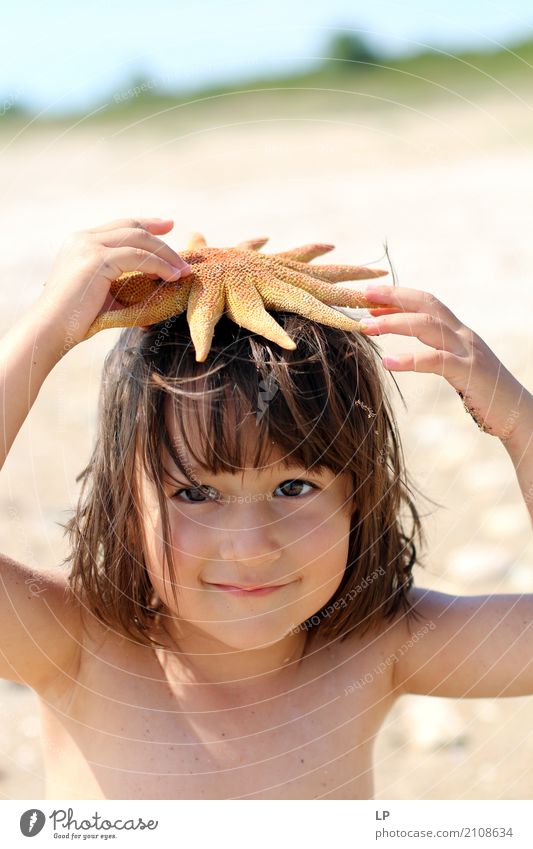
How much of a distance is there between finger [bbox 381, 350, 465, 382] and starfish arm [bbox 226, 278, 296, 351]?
8.1 inches

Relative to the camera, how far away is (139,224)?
208cm

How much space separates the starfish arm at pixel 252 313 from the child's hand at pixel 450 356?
201 millimetres

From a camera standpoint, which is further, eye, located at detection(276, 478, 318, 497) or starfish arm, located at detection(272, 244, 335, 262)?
starfish arm, located at detection(272, 244, 335, 262)

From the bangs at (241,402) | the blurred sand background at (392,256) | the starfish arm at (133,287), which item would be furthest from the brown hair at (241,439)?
the blurred sand background at (392,256)

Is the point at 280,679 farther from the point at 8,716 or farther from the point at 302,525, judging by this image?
the point at 8,716

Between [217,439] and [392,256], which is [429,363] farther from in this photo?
[392,256]

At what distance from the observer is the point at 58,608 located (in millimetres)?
2266

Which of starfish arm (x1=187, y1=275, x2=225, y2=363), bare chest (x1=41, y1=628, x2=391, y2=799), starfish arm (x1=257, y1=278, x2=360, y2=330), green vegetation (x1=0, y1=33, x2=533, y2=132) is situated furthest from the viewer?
green vegetation (x1=0, y1=33, x2=533, y2=132)

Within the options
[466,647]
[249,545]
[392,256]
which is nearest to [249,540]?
[249,545]

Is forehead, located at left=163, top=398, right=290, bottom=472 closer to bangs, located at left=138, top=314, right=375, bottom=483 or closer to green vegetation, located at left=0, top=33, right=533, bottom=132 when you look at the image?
bangs, located at left=138, top=314, right=375, bottom=483

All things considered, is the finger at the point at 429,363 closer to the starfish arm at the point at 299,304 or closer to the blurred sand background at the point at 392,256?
the starfish arm at the point at 299,304

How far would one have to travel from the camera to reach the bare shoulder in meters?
2.14

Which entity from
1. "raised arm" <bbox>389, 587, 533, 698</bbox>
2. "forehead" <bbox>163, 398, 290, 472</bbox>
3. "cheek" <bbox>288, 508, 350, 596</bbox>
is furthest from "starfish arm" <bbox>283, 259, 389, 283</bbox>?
"raised arm" <bbox>389, 587, 533, 698</bbox>

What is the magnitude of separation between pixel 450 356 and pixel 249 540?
56 centimetres
